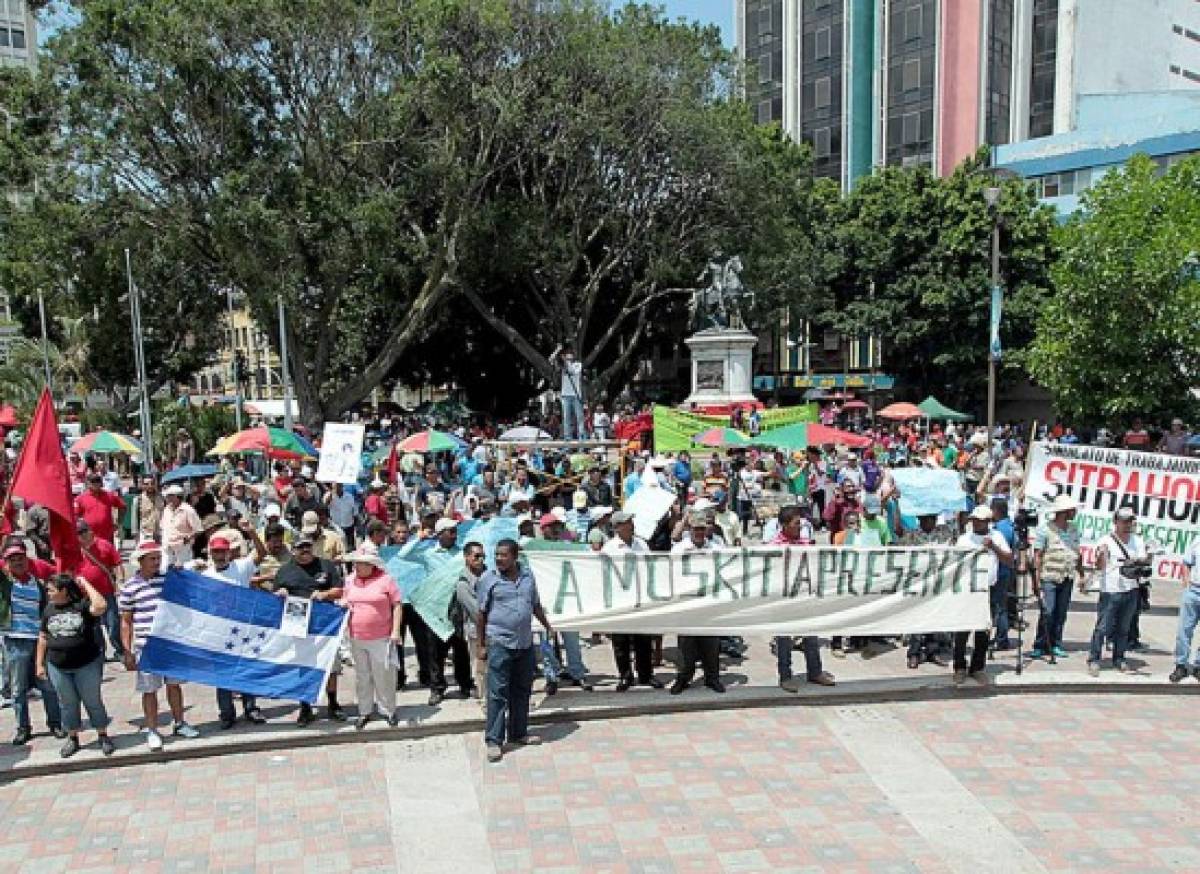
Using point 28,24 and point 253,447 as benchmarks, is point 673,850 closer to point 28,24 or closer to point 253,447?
point 253,447

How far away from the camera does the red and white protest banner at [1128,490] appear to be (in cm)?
986

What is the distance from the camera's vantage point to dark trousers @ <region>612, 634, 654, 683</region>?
882cm

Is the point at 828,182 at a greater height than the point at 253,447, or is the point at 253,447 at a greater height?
the point at 828,182

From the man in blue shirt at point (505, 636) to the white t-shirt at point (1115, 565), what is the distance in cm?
515

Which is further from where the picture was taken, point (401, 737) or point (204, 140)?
point (204, 140)

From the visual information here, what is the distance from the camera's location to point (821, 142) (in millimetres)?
59438

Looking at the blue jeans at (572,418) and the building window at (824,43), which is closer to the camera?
the blue jeans at (572,418)

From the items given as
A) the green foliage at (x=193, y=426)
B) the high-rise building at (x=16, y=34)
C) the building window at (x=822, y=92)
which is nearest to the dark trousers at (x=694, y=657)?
the green foliage at (x=193, y=426)

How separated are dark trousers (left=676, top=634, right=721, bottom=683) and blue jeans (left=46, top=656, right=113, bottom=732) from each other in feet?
15.3

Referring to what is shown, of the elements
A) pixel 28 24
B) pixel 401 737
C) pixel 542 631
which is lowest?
pixel 401 737

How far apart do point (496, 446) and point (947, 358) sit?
26688 millimetres

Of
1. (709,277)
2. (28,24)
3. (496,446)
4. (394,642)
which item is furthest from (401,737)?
(28,24)

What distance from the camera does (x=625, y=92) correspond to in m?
31.0

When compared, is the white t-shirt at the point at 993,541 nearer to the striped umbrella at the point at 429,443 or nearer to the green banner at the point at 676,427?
the green banner at the point at 676,427
